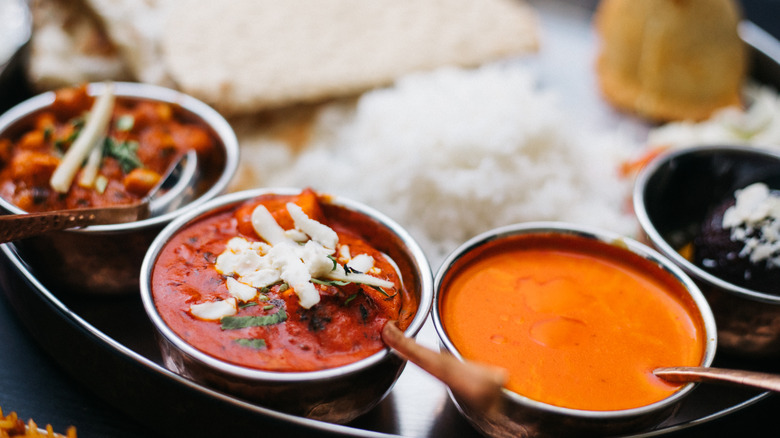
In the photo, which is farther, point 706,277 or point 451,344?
point 706,277

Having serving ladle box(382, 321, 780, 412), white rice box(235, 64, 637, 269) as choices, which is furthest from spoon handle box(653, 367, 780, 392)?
white rice box(235, 64, 637, 269)

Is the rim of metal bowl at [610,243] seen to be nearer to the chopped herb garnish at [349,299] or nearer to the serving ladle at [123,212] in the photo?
the chopped herb garnish at [349,299]

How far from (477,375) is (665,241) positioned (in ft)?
3.64

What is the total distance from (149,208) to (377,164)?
85 centimetres

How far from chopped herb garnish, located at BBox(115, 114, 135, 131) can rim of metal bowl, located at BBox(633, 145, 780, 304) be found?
148 centimetres

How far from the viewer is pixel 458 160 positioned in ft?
7.13

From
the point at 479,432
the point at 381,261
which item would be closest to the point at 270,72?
the point at 381,261

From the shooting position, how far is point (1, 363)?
151cm

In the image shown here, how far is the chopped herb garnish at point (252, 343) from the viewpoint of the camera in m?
1.20

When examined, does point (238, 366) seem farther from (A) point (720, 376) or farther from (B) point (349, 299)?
(A) point (720, 376)

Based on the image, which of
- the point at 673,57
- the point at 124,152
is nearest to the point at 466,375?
the point at 124,152

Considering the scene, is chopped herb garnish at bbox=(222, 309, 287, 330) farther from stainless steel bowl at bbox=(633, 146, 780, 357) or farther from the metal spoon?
stainless steel bowl at bbox=(633, 146, 780, 357)

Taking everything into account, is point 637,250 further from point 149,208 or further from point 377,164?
point 149,208

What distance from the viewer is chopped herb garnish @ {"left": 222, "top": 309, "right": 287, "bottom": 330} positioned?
1.23 metres
